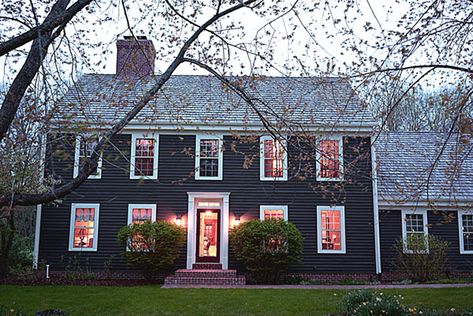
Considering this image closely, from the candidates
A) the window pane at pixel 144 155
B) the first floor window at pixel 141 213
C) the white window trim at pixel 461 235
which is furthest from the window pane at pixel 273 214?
the white window trim at pixel 461 235

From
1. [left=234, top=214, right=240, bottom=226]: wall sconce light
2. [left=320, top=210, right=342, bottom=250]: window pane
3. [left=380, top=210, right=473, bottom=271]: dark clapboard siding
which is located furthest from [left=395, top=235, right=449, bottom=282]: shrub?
[left=234, top=214, right=240, bottom=226]: wall sconce light

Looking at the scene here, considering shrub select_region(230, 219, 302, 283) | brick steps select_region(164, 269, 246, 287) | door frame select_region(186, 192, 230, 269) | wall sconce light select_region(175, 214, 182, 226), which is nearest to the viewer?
brick steps select_region(164, 269, 246, 287)

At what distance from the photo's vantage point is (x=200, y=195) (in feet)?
54.0

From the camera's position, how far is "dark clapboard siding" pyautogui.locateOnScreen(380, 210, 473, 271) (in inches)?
667

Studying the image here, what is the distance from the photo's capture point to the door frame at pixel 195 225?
16188 mm

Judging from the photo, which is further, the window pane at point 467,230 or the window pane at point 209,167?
the window pane at point 467,230

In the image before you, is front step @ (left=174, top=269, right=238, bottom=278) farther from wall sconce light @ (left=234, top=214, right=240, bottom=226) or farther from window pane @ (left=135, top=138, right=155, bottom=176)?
window pane @ (left=135, top=138, right=155, bottom=176)

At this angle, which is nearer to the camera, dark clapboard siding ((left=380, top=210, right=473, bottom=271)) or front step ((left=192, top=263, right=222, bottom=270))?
front step ((left=192, top=263, right=222, bottom=270))

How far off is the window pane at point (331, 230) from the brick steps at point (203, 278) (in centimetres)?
325

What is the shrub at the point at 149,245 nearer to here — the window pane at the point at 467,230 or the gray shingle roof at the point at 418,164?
the gray shingle roof at the point at 418,164

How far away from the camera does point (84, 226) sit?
1645 centimetres

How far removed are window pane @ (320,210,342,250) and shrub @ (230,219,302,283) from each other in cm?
136

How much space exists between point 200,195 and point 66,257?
194 inches

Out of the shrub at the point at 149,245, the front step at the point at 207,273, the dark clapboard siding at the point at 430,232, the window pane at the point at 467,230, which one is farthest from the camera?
the window pane at the point at 467,230
